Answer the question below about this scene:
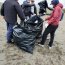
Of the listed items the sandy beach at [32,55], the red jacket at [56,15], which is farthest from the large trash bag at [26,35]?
the red jacket at [56,15]

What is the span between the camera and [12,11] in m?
6.75

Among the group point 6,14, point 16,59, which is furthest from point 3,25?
point 16,59

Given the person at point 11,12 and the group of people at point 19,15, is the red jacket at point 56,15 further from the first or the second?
the person at point 11,12

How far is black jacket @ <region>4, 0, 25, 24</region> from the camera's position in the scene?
662cm

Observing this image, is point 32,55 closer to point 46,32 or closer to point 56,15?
point 46,32

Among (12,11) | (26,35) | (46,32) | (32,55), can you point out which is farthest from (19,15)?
(32,55)

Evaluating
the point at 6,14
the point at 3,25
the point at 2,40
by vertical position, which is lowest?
the point at 3,25

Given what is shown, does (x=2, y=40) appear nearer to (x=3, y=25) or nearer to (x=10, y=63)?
(x=10, y=63)

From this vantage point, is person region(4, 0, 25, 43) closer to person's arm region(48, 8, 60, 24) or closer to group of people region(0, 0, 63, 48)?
group of people region(0, 0, 63, 48)

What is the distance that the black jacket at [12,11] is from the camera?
6.62m

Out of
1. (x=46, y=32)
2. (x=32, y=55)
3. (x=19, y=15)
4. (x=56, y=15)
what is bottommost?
(x=32, y=55)

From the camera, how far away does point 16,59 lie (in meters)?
6.36

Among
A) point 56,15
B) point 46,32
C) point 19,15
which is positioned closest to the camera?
point 56,15

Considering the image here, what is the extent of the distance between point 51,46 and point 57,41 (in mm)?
900
